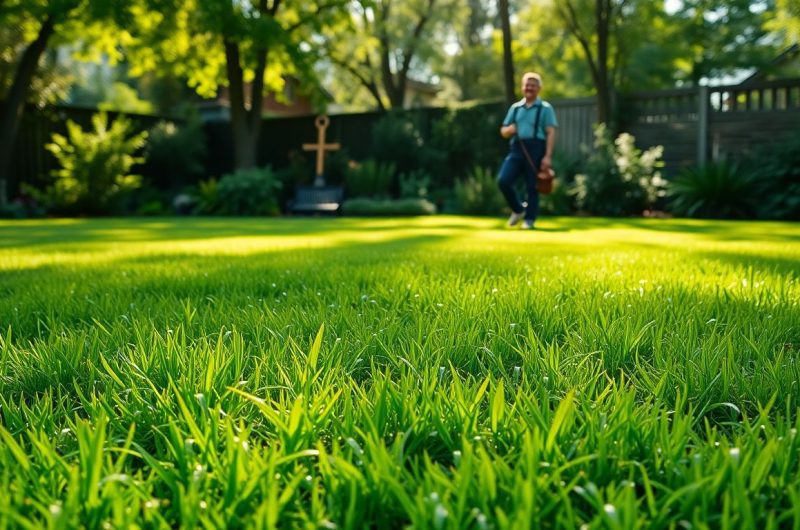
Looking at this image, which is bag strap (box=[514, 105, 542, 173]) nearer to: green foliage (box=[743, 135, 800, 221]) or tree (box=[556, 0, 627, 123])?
green foliage (box=[743, 135, 800, 221])

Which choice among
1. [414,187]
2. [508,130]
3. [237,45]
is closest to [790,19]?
[414,187]

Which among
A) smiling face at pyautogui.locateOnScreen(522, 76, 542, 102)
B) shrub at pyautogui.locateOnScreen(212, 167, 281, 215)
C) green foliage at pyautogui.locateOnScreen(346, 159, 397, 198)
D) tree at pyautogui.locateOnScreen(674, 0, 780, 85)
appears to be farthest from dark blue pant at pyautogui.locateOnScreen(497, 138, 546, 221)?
tree at pyautogui.locateOnScreen(674, 0, 780, 85)

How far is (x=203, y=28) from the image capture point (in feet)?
59.8

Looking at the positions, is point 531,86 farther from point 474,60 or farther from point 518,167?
point 474,60

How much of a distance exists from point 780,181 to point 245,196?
12035mm

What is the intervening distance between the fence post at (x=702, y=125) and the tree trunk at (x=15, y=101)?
15.3 metres

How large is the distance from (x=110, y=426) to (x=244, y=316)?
122cm

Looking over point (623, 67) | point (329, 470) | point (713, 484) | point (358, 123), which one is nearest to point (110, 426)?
point (329, 470)

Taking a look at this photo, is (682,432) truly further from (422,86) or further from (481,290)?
(422,86)

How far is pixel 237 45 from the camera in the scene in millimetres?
19641

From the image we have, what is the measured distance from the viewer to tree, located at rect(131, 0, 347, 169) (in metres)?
17.9

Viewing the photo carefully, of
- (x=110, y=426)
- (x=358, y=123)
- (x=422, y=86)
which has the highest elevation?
(x=422, y=86)

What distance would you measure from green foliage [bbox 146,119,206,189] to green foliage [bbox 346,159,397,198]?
5873 millimetres

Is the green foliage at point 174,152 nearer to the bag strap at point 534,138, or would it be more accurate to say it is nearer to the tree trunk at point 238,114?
the tree trunk at point 238,114
